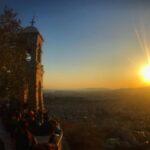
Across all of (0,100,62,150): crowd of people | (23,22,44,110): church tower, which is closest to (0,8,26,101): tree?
(0,100,62,150): crowd of people

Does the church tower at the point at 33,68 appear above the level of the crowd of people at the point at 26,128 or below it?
above

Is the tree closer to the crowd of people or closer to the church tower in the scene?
the crowd of people

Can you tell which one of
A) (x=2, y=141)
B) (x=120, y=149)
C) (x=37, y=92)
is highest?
(x=37, y=92)

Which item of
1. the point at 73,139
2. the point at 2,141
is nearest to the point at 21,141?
the point at 2,141

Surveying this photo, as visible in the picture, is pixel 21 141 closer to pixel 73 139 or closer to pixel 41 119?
pixel 41 119

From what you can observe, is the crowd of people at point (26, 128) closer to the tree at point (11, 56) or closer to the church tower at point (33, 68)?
the tree at point (11, 56)

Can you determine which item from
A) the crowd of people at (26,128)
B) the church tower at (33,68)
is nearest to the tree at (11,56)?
the crowd of people at (26,128)
